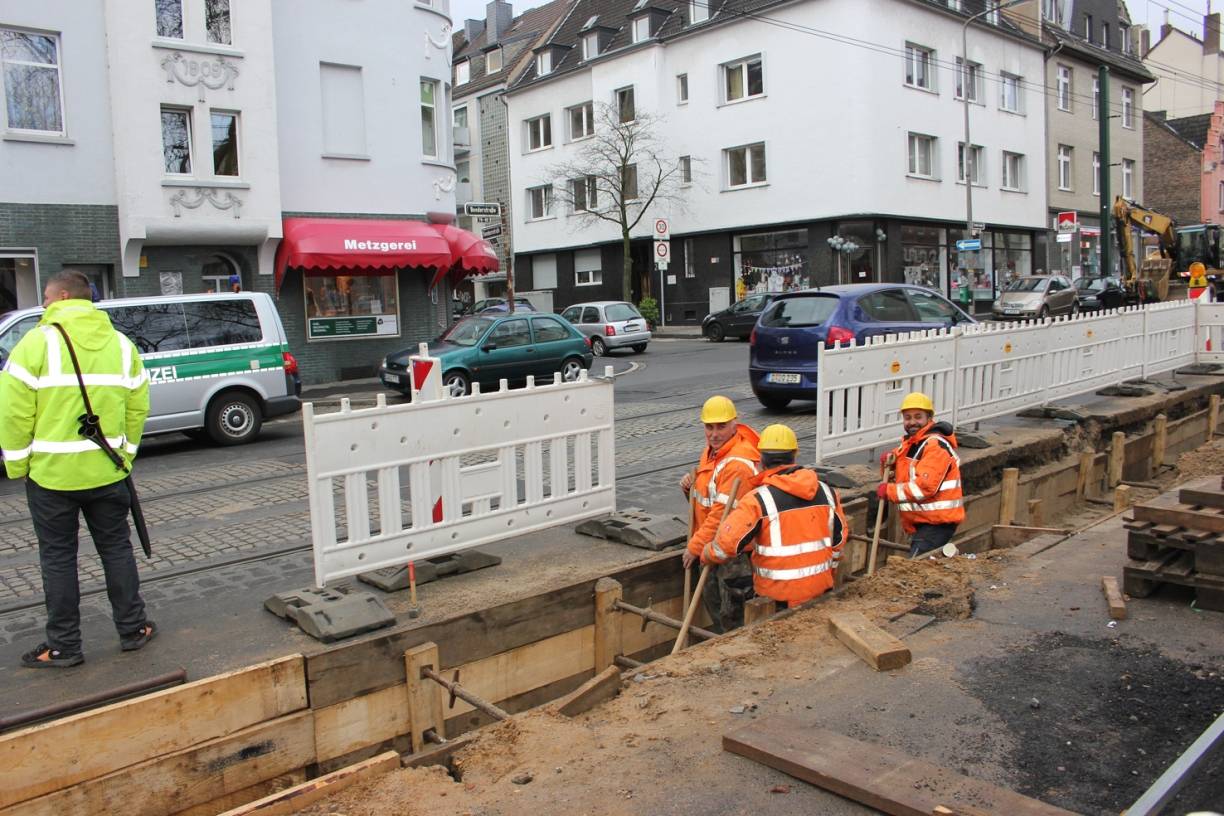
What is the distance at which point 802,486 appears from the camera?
18.4ft

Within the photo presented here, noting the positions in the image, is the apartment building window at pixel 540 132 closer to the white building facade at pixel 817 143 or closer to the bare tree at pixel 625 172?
the white building facade at pixel 817 143

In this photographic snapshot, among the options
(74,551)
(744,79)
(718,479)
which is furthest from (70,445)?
(744,79)

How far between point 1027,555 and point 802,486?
238cm

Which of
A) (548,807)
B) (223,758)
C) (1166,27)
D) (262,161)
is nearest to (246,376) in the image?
(262,161)

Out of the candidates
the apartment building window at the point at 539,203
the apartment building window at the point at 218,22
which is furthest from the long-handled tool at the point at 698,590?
the apartment building window at the point at 539,203

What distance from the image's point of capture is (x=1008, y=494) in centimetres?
935

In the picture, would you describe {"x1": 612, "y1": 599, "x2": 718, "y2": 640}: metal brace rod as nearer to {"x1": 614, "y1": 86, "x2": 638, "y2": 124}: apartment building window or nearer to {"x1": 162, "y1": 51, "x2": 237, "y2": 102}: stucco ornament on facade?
{"x1": 162, "y1": 51, "x2": 237, "y2": 102}: stucco ornament on facade

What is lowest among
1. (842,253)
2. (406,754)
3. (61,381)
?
(406,754)

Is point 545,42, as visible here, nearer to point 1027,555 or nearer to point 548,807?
point 1027,555

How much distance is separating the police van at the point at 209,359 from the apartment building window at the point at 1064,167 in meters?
39.8

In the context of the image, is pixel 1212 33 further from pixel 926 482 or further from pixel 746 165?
pixel 926 482

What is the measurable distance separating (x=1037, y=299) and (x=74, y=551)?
31.4 m

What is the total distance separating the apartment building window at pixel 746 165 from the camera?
36281mm

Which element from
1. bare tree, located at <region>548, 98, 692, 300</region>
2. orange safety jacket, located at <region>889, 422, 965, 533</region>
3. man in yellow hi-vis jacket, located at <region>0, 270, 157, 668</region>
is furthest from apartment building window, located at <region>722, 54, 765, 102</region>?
man in yellow hi-vis jacket, located at <region>0, 270, 157, 668</region>
